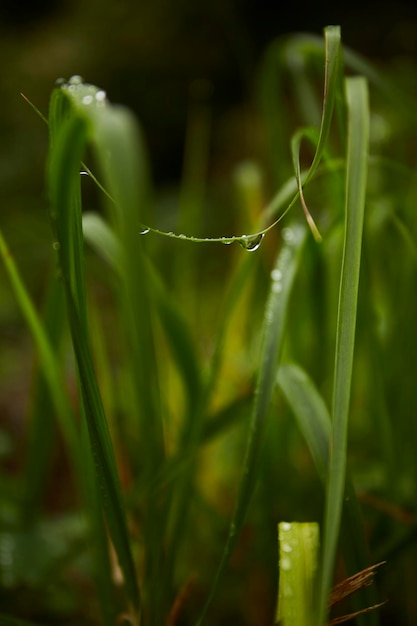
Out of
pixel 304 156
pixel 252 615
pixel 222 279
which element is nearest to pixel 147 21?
pixel 304 156

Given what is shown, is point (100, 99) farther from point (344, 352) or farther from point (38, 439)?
point (38, 439)

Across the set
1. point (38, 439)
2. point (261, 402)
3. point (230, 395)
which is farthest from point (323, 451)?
point (230, 395)

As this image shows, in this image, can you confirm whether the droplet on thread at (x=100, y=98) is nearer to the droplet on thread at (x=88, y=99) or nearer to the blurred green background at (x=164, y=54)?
the droplet on thread at (x=88, y=99)

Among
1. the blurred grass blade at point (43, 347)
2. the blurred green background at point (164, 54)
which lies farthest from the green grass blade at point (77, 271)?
the blurred green background at point (164, 54)

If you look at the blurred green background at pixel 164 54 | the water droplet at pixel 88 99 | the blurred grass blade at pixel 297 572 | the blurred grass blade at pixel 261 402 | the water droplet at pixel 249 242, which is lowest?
the blurred grass blade at pixel 297 572

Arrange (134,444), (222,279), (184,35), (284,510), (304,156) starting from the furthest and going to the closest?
(184,35)
(304,156)
(222,279)
(134,444)
(284,510)

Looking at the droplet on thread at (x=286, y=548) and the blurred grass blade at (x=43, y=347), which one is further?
the blurred grass blade at (x=43, y=347)

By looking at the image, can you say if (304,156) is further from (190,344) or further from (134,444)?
(190,344)
